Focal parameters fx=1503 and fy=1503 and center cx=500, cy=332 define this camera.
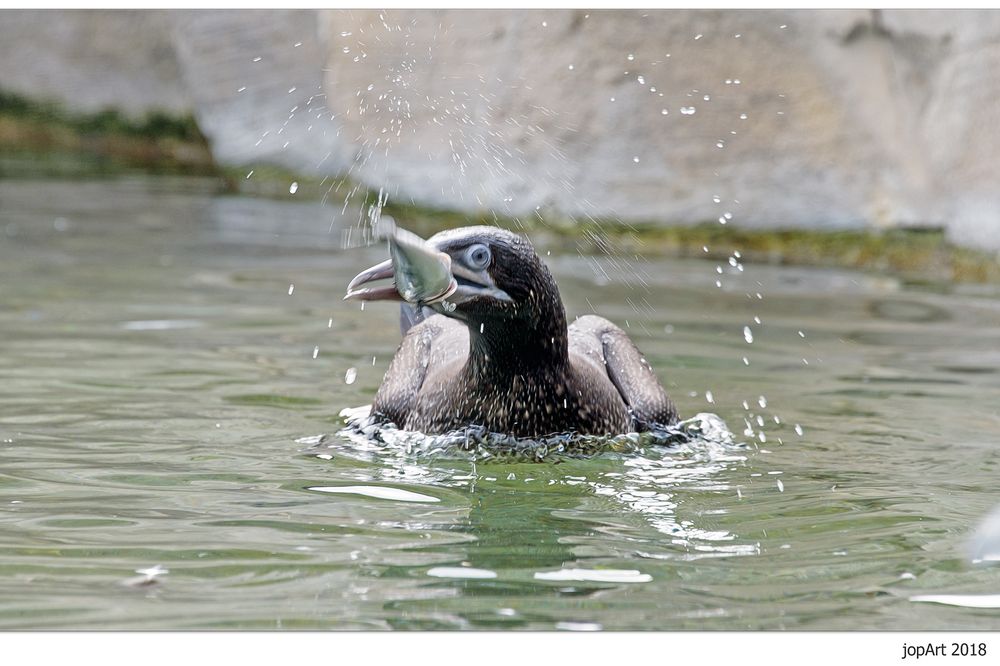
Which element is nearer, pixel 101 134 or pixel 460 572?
pixel 460 572

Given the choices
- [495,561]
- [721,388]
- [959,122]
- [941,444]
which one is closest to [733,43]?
[959,122]

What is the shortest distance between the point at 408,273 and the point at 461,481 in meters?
0.74

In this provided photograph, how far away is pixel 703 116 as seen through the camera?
1082 centimetres

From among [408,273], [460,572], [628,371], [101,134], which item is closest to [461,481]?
[408,273]

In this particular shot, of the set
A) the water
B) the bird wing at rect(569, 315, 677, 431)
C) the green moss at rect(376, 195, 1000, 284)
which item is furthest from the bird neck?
the green moss at rect(376, 195, 1000, 284)

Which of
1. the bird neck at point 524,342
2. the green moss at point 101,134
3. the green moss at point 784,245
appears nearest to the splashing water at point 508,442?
the bird neck at point 524,342

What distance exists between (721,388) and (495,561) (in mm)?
2850

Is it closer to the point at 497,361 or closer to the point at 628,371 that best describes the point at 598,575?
the point at 497,361

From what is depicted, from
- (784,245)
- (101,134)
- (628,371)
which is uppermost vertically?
(101,134)

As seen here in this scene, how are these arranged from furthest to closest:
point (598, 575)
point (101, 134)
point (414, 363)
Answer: point (101, 134)
point (414, 363)
point (598, 575)

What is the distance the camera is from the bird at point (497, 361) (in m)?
5.01

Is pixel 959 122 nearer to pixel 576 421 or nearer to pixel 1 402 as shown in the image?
pixel 576 421

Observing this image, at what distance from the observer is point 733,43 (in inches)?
421

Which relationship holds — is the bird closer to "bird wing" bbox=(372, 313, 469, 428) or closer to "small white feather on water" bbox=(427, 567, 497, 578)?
"bird wing" bbox=(372, 313, 469, 428)
